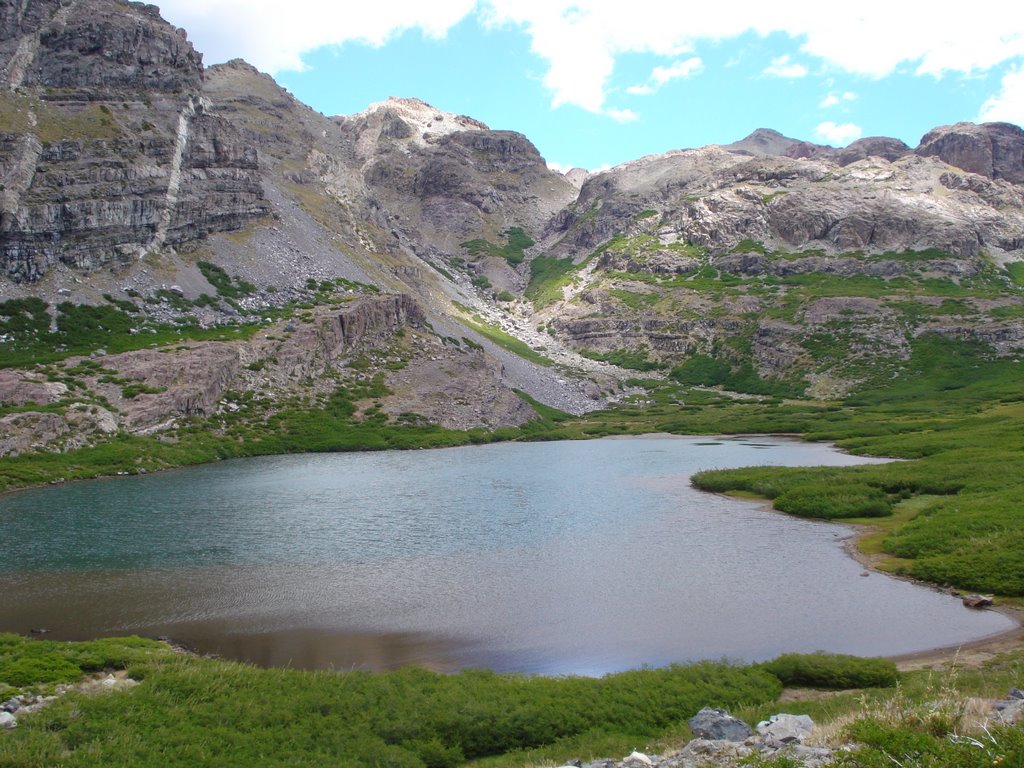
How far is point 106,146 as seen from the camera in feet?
380

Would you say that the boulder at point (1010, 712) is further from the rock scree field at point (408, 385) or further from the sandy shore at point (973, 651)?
the sandy shore at point (973, 651)

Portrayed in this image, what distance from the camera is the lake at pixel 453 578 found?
86.8ft

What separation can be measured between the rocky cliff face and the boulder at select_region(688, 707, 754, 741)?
108 m

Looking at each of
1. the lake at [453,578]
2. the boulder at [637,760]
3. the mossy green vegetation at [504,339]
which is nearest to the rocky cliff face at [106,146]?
the mossy green vegetation at [504,339]

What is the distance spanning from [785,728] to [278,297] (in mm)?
114728

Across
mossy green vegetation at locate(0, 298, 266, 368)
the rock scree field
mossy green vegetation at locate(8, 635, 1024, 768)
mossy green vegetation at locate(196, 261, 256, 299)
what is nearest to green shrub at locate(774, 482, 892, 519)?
the rock scree field

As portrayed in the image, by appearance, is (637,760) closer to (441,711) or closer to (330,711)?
(441,711)

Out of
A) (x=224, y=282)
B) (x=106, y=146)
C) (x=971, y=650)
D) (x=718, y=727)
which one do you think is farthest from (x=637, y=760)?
(x=106, y=146)

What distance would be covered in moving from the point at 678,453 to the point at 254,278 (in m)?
74.3

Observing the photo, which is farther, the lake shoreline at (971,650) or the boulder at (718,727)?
the lake shoreline at (971,650)

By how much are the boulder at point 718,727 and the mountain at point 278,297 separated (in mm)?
71990

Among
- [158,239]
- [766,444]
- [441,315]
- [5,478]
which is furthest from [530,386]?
[5,478]

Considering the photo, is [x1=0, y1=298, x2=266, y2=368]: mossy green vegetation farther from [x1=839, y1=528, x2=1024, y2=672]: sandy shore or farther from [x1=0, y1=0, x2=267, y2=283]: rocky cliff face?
[x1=839, y1=528, x2=1024, y2=672]: sandy shore

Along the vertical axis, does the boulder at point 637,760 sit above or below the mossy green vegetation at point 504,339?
below
